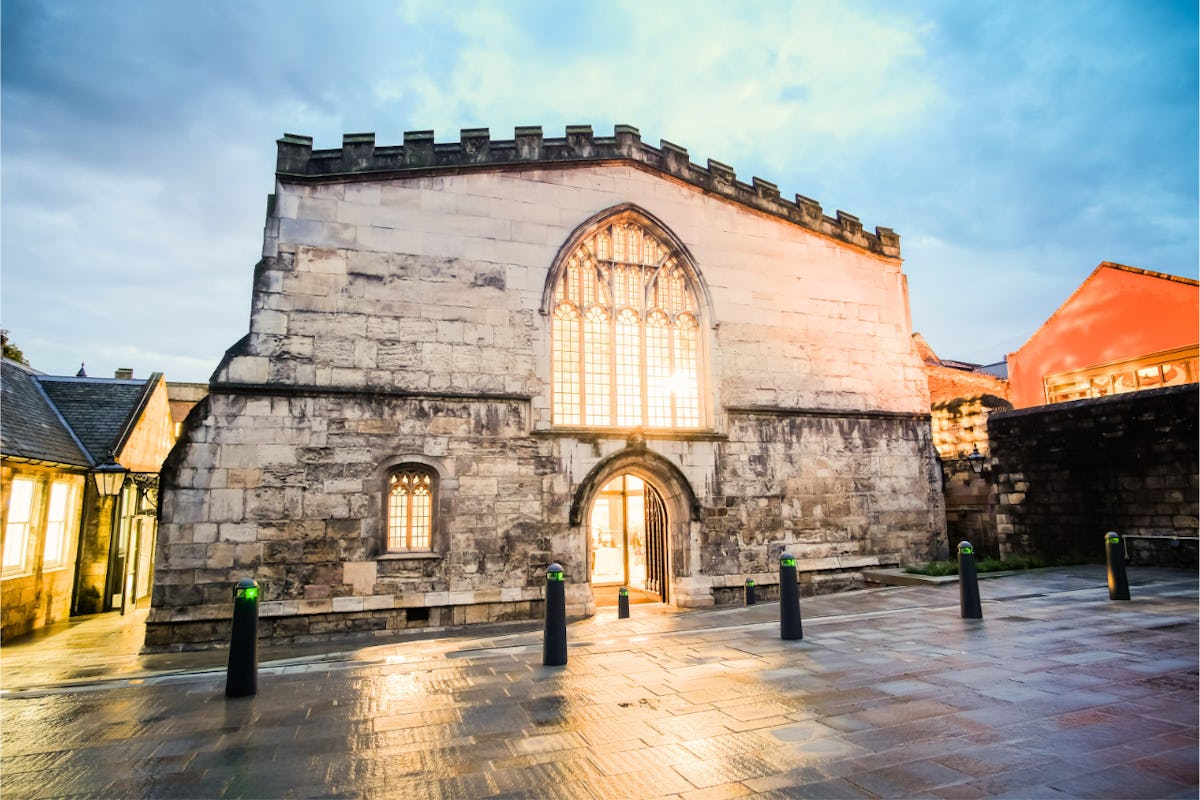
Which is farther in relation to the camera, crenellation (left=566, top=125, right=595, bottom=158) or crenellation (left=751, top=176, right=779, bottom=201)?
crenellation (left=751, top=176, right=779, bottom=201)

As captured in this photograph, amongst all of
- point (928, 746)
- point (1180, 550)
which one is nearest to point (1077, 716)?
point (928, 746)

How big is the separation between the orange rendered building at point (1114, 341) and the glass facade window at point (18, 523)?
2666cm

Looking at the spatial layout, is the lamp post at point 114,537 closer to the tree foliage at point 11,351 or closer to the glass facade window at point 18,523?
the glass facade window at point 18,523

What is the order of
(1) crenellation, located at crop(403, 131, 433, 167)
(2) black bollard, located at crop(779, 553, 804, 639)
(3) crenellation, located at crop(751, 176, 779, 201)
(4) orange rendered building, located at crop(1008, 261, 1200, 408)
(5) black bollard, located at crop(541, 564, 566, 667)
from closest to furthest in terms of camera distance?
(5) black bollard, located at crop(541, 564, 566, 667), (2) black bollard, located at crop(779, 553, 804, 639), (1) crenellation, located at crop(403, 131, 433, 167), (3) crenellation, located at crop(751, 176, 779, 201), (4) orange rendered building, located at crop(1008, 261, 1200, 408)

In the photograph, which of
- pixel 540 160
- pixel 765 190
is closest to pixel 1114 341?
pixel 765 190

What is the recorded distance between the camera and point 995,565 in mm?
12531

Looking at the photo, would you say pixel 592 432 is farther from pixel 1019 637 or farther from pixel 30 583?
pixel 30 583

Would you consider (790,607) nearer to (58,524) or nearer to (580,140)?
(580,140)

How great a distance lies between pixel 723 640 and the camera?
7648 mm

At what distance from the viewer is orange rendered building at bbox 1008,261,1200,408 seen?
59.7 ft

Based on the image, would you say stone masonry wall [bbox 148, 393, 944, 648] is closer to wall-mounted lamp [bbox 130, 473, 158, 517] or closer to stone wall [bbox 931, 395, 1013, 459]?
wall-mounted lamp [bbox 130, 473, 158, 517]

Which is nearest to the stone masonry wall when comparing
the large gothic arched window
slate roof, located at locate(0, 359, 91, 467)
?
the large gothic arched window

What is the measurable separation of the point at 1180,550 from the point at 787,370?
801 centimetres

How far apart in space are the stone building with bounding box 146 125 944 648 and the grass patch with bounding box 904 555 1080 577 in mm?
666
